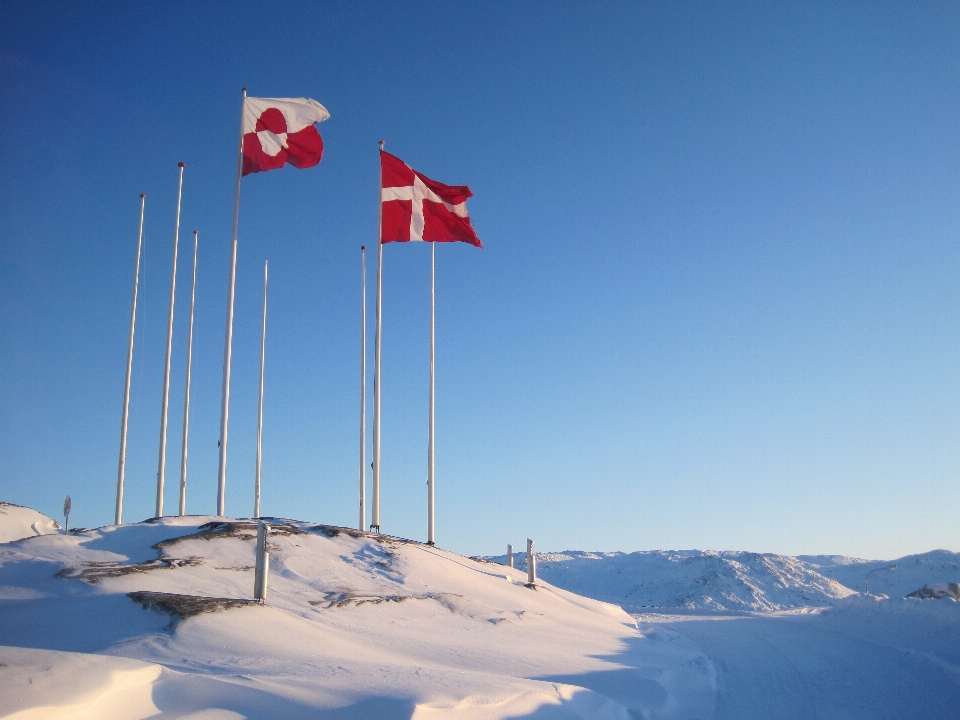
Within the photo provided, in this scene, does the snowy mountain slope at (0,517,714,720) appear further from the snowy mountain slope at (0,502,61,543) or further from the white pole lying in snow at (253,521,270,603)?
the snowy mountain slope at (0,502,61,543)

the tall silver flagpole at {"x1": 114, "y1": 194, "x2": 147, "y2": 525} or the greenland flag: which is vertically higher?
the greenland flag

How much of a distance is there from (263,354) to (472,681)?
21670mm

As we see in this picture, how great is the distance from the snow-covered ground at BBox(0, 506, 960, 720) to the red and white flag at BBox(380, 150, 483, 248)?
8958 millimetres

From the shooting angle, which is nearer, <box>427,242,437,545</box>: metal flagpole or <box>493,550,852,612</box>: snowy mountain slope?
<box>427,242,437,545</box>: metal flagpole

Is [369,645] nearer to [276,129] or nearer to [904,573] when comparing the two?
[276,129]

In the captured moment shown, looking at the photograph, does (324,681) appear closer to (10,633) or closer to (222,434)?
(10,633)

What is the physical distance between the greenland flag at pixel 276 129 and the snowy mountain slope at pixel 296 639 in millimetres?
9885

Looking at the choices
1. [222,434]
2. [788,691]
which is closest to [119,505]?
[222,434]

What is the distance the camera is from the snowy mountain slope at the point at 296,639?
724cm

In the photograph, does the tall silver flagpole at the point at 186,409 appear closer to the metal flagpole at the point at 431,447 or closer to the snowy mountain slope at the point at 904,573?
the metal flagpole at the point at 431,447

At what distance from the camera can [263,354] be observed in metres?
29.0

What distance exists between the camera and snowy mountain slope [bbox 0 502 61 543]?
70.0 feet

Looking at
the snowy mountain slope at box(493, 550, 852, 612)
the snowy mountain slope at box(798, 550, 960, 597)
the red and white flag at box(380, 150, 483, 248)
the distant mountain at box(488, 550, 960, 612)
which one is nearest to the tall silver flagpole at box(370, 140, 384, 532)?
the red and white flag at box(380, 150, 483, 248)

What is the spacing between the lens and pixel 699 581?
54.2 m
